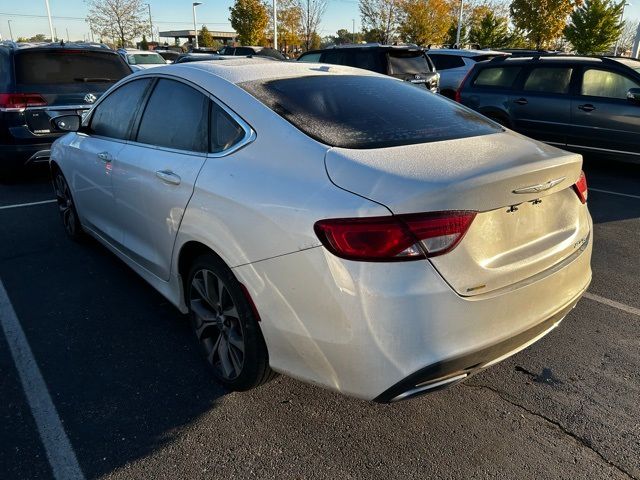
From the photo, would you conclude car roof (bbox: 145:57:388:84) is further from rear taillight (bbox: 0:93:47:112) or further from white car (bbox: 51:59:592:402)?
rear taillight (bbox: 0:93:47:112)

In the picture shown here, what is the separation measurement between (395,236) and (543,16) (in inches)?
1293

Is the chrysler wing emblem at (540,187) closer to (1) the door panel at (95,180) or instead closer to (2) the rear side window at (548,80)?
(1) the door panel at (95,180)

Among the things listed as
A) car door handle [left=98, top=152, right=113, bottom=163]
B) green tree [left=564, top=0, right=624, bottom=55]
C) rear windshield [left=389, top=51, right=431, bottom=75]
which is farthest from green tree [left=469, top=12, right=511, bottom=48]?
car door handle [left=98, top=152, right=113, bottom=163]

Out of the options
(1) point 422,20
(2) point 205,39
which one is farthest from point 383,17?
(2) point 205,39

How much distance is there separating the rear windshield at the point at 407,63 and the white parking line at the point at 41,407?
8064 mm

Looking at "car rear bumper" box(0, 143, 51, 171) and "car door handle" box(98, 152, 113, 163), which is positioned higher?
"car door handle" box(98, 152, 113, 163)

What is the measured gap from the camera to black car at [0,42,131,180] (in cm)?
617

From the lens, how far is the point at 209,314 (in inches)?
108

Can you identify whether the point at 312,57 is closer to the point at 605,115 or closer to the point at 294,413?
the point at 605,115

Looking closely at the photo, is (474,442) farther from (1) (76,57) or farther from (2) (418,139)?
(1) (76,57)

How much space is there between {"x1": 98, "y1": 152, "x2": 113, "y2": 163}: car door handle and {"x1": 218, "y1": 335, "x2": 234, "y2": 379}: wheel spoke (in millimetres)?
1617

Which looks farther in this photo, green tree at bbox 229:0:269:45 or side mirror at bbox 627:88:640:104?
green tree at bbox 229:0:269:45

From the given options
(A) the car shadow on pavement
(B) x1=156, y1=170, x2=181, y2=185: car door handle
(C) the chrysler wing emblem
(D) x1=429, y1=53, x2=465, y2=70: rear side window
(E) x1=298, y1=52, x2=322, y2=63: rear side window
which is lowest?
(A) the car shadow on pavement

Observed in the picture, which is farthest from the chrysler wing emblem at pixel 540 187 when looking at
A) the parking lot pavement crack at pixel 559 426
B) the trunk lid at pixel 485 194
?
the parking lot pavement crack at pixel 559 426
